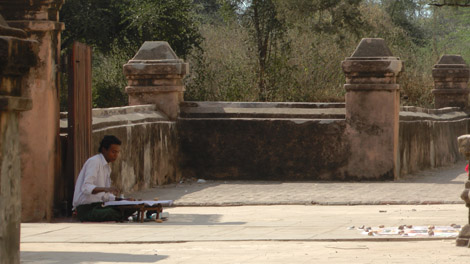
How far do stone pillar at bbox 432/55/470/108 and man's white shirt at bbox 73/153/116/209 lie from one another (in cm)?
1417

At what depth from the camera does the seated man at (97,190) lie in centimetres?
1061

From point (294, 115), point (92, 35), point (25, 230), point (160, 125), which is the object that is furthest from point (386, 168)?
point (92, 35)

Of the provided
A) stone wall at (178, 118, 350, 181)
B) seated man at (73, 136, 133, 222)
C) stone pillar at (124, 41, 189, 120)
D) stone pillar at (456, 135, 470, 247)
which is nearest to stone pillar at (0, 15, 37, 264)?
stone pillar at (456, 135, 470, 247)

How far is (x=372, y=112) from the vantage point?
16.2 meters

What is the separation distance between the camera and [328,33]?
29969mm

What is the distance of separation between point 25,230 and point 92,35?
1788 centimetres

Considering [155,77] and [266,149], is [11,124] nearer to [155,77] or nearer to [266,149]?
[155,77]

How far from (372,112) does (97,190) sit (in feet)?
22.4

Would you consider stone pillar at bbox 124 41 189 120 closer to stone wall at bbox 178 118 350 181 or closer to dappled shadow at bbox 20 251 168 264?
stone wall at bbox 178 118 350 181

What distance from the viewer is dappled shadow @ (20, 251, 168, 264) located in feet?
23.6

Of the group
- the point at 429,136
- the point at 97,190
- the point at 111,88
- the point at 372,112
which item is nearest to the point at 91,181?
the point at 97,190

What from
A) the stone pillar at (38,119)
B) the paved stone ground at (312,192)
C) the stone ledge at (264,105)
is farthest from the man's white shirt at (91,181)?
the stone ledge at (264,105)

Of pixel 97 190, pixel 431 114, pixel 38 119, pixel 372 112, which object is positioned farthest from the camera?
pixel 431 114

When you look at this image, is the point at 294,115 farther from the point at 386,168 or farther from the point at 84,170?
the point at 84,170
